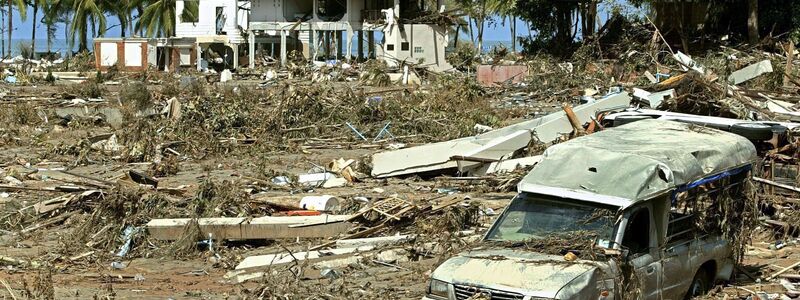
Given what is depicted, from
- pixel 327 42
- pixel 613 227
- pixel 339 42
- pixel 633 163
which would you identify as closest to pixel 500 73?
pixel 327 42

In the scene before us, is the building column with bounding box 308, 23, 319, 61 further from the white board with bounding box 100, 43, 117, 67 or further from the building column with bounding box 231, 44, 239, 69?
the white board with bounding box 100, 43, 117, 67

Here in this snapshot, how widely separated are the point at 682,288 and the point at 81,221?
7.52 meters

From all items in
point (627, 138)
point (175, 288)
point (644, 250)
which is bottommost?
point (175, 288)

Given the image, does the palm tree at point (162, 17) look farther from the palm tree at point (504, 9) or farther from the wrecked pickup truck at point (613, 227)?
the wrecked pickup truck at point (613, 227)

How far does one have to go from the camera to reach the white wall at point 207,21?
5438cm

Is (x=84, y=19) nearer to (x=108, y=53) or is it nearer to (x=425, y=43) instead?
(x=108, y=53)

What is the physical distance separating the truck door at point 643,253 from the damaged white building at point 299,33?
1399 inches

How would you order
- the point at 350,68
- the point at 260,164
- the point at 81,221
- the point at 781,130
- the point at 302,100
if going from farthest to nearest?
the point at 350,68 < the point at 302,100 < the point at 260,164 < the point at 781,130 < the point at 81,221

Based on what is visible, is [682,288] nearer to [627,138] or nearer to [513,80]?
[627,138]

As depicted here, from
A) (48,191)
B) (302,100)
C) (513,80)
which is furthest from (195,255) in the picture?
(513,80)

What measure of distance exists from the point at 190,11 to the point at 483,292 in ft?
180

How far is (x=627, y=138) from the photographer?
9625 mm

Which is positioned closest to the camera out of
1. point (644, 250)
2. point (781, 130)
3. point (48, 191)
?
point (644, 250)

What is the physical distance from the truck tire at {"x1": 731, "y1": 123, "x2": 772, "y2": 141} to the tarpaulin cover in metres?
4.32
